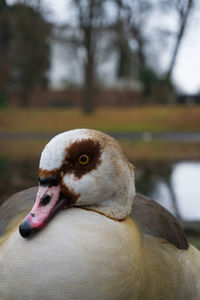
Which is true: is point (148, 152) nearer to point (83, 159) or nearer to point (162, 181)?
point (162, 181)

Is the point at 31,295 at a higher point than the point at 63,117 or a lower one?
higher

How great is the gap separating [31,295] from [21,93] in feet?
→ 94.5

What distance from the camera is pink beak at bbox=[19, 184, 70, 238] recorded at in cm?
179

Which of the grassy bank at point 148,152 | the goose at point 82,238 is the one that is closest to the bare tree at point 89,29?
the grassy bank at point 148,152

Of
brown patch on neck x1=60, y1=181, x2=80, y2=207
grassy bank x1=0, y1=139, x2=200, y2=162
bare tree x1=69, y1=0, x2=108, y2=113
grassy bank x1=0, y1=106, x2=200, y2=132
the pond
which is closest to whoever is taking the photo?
brown patch on neck x1=60, y1=181, x2=80, y2=207

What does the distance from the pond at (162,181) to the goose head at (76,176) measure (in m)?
3.02

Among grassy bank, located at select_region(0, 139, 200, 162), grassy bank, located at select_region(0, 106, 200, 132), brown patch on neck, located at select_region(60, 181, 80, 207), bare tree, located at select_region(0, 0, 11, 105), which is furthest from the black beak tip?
bare tree, located at select_region(0, 0, 11, 105)

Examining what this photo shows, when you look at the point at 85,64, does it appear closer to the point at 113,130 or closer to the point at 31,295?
the point at 113,130

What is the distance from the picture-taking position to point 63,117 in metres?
23.1

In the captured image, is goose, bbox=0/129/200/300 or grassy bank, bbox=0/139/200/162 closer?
goose, bbox=0/129/200/300

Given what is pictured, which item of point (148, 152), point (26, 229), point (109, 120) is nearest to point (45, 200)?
point (26, 229)

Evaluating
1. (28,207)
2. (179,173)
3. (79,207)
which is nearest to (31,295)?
(79,207)

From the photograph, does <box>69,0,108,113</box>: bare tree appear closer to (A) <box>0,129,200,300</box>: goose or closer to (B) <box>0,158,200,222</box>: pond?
(B) <box>0,158,200,222</box>: pond

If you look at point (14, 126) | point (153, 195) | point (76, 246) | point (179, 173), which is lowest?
point (14, 126)
